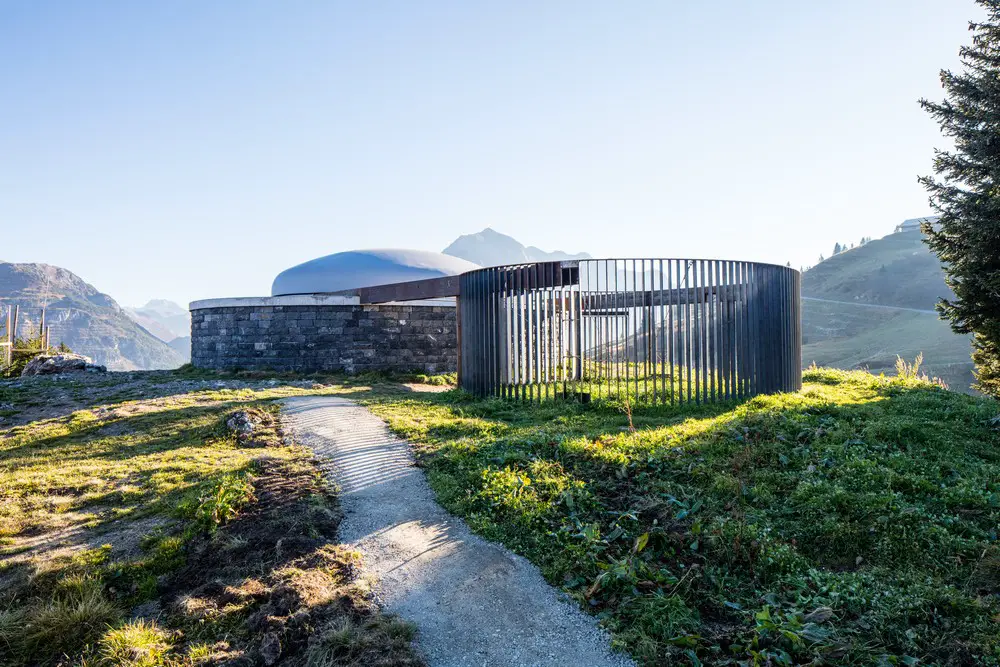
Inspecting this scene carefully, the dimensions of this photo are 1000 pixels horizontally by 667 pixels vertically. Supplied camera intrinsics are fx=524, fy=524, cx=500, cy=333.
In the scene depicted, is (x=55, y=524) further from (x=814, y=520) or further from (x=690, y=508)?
(x=814, y=520)

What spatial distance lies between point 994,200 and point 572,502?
7835 millimetres

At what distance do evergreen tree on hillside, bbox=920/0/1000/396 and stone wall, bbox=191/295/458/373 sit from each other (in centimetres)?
1207

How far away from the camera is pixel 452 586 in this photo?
146 inches

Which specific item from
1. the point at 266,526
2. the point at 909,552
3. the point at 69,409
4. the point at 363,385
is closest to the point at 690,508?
the point at 909,552

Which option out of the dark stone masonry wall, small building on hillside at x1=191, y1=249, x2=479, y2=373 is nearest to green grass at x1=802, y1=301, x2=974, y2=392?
small building on hillside at x1=191, y1=249, x2=479, y2=373

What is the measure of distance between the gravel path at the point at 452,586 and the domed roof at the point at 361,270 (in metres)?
17.1

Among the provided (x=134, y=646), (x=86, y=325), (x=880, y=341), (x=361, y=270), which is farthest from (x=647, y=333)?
(x=86, y=325)

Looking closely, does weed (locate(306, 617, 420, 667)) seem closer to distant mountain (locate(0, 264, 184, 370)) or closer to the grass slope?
the grass slope

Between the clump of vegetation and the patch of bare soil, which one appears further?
the clump of vegetation

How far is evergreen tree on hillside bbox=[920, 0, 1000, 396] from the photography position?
7494 millimetres

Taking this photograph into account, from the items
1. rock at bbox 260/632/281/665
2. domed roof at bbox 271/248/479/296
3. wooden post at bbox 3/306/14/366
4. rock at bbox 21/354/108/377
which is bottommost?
rock at bbox 260/632/281/665

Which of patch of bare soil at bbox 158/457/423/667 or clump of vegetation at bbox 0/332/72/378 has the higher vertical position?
clump of vegetation at bbox 0/332/72/378

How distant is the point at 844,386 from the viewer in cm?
1093

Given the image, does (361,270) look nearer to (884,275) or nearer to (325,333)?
(325,333)
